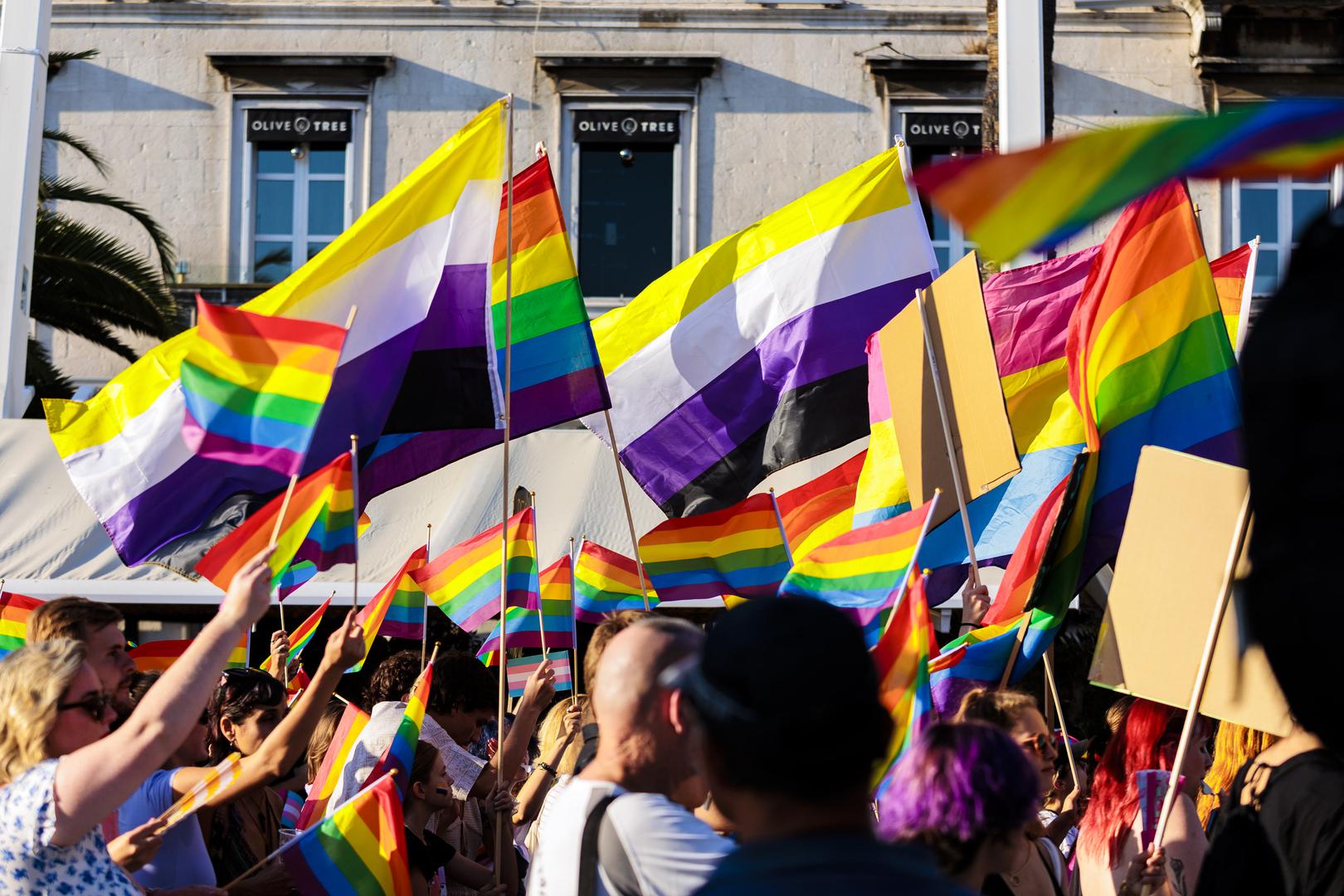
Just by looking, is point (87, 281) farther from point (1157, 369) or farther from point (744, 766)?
point (744, 766)

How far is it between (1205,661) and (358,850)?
7.50 feet

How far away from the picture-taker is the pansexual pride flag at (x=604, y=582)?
8273mm

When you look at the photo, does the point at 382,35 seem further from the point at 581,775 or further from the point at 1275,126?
the point at 1275,126

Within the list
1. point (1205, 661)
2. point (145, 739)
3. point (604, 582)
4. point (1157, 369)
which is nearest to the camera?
point (145, 739)

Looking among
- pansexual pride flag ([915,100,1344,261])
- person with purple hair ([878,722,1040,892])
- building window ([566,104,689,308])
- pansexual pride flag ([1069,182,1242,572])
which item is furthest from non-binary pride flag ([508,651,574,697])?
building window ([566,104,689,308])

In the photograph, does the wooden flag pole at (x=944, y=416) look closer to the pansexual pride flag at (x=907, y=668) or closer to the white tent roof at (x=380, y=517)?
the pansexual pride flag at (x=907, y=668)

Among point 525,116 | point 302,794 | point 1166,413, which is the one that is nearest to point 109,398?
point 302,794

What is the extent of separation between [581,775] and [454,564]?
5344 millimetres

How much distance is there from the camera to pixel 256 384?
→ 4.78 meters

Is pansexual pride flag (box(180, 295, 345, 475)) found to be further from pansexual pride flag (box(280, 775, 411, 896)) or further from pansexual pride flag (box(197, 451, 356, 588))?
pansexual pride flag (box(280, 775, 411, 896))

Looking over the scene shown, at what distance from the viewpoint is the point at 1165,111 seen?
1697 centimetres

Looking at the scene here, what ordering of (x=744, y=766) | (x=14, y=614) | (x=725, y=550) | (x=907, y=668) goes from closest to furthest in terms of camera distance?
(x=744, y=766), (x=907, y=668), (x=725, y=550), (x=14, y=614)

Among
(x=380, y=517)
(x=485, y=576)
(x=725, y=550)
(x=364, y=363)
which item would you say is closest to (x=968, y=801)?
(x=364, y=363)

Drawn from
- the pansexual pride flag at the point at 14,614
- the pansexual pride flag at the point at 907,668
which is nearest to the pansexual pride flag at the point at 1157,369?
the pansexual pride flag at the point at 907,668
